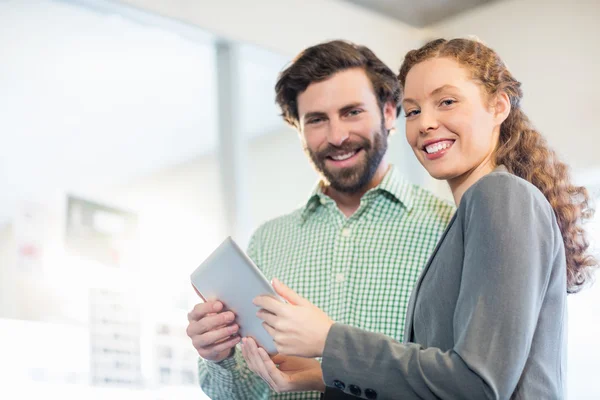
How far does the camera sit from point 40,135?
285 cm

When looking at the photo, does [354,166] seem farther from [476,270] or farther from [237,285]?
[476,270]

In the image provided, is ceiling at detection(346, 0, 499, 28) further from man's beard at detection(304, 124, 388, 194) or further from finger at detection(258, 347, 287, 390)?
finger at detection(258, 347, 287, 390)

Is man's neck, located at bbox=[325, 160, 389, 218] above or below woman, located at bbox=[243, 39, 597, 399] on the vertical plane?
above

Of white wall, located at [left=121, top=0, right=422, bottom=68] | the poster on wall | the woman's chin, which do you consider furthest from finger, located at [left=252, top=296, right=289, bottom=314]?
white wall, located at [left=121, top=0, right=422, bottom=68]

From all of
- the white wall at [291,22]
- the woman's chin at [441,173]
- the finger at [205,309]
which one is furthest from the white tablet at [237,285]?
the white wall at [291,22]

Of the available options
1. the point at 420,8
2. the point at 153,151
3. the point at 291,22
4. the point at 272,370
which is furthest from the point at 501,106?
Result: the point at 420,8

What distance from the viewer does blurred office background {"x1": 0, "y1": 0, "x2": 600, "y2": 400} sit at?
2742mm

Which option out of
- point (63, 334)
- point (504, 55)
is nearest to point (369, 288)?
point (63, 334)

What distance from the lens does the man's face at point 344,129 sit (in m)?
2.20

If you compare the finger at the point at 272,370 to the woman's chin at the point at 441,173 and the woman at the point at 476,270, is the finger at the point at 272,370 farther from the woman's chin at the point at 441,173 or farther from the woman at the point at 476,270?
the woman's chin at the point at 441,173

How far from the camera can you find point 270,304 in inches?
51.1

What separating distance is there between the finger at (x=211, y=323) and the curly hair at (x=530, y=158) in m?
0.60

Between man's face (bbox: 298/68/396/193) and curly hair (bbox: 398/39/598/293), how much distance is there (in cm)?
80

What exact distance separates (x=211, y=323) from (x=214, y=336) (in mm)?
39
